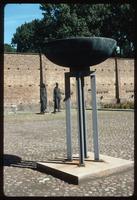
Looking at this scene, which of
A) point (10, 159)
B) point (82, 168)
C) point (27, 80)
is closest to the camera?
point (82, 168)

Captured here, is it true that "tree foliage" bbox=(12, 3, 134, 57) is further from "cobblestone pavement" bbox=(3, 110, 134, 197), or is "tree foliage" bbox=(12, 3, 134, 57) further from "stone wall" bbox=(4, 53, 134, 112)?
"cobblestone pavement" bbox=(3, 110, 134, 197)

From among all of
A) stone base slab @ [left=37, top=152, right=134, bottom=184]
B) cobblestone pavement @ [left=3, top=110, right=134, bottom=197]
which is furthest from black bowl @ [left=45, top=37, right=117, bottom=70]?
cobblestone pavement @ [left=3, top=110, right=134, bottom=197]

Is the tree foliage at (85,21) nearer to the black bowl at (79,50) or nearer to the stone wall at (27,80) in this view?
the stone wall at (27,80)

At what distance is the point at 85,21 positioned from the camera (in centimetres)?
4534

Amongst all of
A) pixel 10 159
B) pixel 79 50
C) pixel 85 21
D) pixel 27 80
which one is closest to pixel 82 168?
pixel 79 50

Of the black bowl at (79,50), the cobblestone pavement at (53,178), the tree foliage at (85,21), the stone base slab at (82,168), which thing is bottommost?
the cobblestone pavement at (53,178)

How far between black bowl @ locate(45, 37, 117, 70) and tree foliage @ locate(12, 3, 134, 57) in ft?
120

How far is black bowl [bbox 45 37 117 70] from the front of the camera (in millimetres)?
6320

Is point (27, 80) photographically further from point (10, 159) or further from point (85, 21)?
point (10, 159)

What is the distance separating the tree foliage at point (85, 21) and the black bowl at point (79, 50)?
36544 mm

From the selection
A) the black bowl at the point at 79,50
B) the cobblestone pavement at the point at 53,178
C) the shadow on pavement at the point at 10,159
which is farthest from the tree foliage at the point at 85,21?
the black bowl at the point at 79,50

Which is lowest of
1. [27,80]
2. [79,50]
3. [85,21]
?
[79,50]

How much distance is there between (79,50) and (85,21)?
39892 mm

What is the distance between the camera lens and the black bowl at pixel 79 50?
6.32 meters
